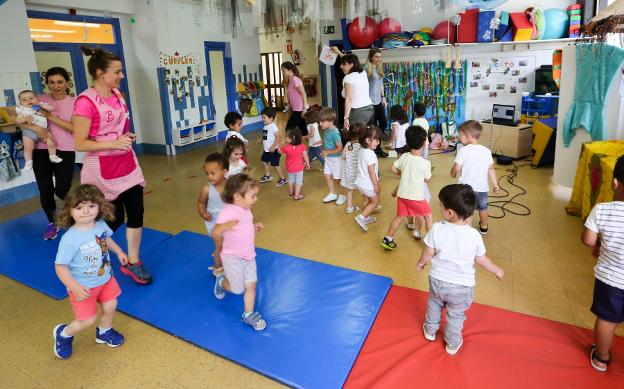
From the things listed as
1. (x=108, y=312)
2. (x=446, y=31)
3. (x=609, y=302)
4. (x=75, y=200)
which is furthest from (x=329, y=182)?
(x=446, y=31)

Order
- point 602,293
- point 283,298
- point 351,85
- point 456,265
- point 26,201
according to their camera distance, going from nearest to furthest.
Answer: point 602,293 < point 456,265 < point 283,298 < point 351,85 < point 26,201

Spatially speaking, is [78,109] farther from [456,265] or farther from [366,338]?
[456,265]

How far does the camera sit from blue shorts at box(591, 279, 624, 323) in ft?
6.26

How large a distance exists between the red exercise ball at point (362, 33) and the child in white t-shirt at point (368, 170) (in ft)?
14.1

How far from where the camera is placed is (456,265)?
6.82 feet

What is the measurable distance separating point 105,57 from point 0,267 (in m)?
2.09

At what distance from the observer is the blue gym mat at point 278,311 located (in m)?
2.15

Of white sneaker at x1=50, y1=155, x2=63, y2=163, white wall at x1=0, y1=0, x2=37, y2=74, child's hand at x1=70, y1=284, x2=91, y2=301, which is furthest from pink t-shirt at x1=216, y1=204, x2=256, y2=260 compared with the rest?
white wall at x1=0, y1=0, x2=37, y2=74

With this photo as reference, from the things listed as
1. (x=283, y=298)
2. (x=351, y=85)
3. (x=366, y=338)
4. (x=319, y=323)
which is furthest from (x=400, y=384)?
(x=351, y=85)

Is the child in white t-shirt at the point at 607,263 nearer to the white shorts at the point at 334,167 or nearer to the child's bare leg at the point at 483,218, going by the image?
the child's bare leg at the point at 483,218

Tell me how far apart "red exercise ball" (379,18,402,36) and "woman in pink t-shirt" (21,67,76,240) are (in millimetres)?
5092

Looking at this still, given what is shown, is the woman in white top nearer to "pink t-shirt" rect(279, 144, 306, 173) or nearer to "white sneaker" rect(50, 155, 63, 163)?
"pink t-shirt" rect(279, 144, 306, 173)

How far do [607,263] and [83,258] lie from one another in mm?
2537

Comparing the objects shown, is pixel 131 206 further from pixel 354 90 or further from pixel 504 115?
pixel 504 115
